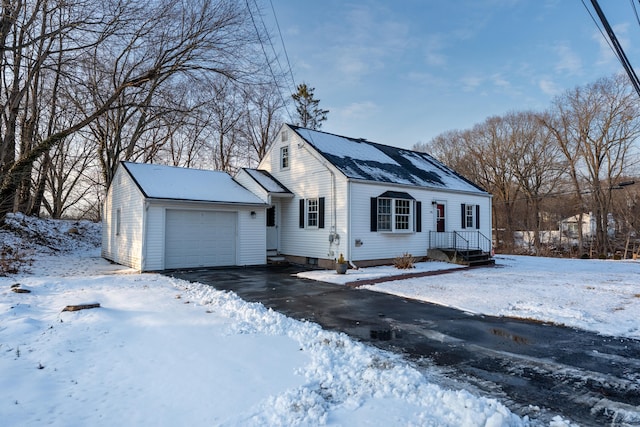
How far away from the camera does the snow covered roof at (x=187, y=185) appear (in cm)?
1312

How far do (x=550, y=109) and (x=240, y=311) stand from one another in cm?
3255

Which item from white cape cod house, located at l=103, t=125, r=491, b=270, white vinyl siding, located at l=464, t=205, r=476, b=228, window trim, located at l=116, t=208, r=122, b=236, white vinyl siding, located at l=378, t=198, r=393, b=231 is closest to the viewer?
white cape cod house, located at l=103, t=125, r=491, b=270

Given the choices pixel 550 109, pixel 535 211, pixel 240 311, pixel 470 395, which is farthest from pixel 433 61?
pixel 535 211

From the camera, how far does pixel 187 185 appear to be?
14.4 meters

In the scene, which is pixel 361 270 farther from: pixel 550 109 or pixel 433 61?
pixel 550 109

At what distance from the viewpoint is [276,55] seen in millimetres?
12156

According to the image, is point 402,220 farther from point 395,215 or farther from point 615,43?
point 615,43

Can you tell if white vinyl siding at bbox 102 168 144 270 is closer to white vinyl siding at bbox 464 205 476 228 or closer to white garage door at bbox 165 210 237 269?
white garage door at bbox 165 210 237 269

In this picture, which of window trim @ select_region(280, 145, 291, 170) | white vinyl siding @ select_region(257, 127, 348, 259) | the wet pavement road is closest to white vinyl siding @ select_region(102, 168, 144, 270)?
white vinyl siding @ select_region(257, 127, 348, 259)

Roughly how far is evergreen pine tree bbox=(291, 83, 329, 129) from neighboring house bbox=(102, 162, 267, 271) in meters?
18.6

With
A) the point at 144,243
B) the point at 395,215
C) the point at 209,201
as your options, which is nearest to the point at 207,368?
the point at 144,243

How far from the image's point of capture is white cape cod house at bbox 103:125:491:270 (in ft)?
43.4

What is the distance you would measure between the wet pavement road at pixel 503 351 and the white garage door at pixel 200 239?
542 cm

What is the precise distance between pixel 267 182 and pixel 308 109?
62.9 feet
